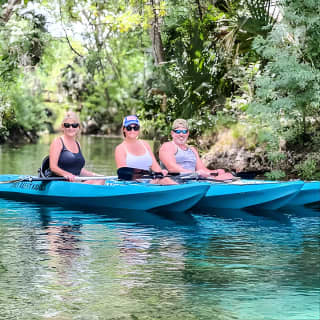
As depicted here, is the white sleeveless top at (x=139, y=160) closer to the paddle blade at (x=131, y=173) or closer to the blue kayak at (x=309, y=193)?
the paddle blade at (x=131, y=173)

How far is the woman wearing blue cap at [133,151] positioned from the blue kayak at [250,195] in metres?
0.75

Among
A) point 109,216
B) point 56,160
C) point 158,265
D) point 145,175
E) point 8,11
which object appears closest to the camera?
point 158,265

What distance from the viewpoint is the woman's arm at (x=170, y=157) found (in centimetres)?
1136

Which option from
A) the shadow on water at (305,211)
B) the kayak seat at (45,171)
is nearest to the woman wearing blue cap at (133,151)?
the kayak seat at (45,171)

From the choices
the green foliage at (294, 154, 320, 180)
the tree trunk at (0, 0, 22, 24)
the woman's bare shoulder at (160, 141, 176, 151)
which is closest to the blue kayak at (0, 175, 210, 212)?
the woman's bare shoulder at (160, 141, 176, 151)

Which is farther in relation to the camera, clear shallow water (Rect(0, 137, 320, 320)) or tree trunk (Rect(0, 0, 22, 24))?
tree trunk (Rect(0, 0, 22, 24))

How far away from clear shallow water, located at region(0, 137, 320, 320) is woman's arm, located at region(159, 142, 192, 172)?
0.79 m

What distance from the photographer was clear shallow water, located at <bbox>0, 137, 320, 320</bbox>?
18.7ft

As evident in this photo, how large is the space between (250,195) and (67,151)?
9.11 feet

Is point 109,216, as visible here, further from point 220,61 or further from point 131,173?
point 220,61

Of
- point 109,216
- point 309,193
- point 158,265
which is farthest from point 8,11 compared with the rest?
point 158,265

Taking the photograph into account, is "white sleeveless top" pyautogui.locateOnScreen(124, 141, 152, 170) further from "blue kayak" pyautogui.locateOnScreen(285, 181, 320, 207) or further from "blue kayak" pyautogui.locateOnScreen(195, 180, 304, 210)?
"blue kayak" pyautogui.locateOnScreen(285, 181, 320, 207)

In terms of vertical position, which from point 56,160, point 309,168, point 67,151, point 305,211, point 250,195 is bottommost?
point 305,211

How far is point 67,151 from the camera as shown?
1130 centimetres
